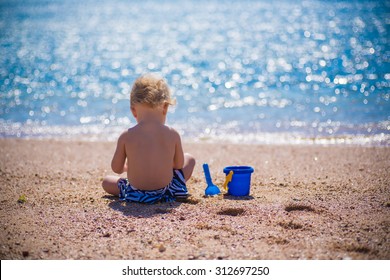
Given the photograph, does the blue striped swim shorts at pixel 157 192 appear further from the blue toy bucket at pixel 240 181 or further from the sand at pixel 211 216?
the blue toy bucket at pixel 240 181

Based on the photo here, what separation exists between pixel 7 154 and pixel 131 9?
34.6 meters

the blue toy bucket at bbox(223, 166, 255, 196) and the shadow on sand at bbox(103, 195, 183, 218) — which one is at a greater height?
the blue toy bucket at bbox(223, 166, 255, 196)

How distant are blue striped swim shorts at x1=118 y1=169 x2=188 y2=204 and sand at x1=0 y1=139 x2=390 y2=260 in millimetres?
78

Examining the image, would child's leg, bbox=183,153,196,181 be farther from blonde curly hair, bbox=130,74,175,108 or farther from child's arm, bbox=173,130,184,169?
blonde curly hair, bbox=130,74,175,108

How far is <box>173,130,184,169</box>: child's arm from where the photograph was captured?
427cm

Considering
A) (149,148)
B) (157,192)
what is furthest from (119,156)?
(157,192)

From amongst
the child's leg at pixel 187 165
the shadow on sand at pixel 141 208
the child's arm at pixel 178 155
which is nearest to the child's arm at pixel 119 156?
the shadow on sand at pixel 141 208

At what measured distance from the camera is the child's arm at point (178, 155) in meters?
4.27

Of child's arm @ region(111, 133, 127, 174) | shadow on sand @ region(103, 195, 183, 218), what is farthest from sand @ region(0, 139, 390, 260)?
child's arm @ region(111, 133, 127, 174)

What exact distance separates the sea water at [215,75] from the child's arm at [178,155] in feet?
10.6

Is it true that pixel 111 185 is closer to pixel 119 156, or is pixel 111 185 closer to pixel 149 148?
pixel 119 156

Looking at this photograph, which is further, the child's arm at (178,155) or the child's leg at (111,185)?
the child's leg at (111,185)
